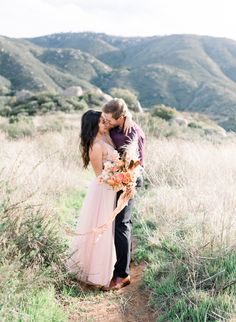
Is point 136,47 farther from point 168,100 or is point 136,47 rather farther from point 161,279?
point 161,279

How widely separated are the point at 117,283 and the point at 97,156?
1384 millimetres

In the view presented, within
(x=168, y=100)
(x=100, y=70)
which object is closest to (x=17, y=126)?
(x=168, y=100)

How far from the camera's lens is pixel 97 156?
4.85m

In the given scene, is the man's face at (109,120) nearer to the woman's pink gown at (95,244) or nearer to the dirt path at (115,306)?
the woman's pink gown at (95,244)

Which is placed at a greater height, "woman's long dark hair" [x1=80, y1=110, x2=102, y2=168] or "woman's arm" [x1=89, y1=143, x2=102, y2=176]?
"woman's long dark hair" [x1=80, y1=110, x2=102, y2=168]

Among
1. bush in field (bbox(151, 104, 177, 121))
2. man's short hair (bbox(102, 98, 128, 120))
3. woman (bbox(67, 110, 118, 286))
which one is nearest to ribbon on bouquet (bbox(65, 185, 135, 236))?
woman (bbox(67, 110, 118, 286))

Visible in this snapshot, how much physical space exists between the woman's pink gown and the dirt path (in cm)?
20

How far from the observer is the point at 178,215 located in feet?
21.0

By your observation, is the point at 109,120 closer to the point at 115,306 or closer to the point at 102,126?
the point at 102,126

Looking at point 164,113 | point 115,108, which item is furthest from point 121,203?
point 164,113

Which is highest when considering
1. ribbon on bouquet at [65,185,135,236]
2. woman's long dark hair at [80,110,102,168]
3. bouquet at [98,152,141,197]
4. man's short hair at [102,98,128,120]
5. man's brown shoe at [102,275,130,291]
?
man's short hair at [102,98,128,120]

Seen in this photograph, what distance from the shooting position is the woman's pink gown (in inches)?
201

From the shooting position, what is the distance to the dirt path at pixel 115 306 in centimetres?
445

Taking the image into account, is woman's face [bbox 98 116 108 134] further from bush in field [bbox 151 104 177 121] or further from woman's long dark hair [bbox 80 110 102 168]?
bush in field [bbox 151 104 177 121]
